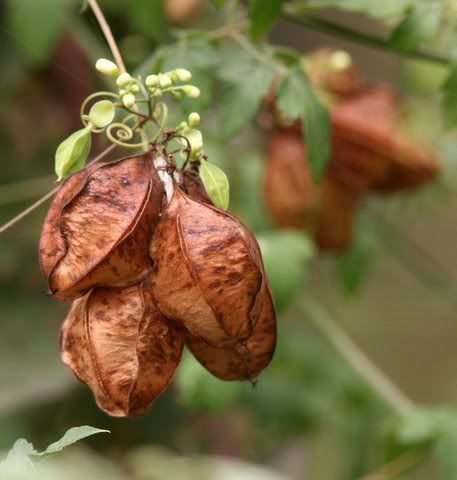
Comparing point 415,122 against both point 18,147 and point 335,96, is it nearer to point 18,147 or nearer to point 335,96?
point 335,96

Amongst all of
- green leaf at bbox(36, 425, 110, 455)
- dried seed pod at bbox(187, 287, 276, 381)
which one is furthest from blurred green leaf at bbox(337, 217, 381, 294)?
green leaf at bbox(36, 425, 110, 455)

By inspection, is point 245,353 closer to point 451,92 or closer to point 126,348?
point 126,348

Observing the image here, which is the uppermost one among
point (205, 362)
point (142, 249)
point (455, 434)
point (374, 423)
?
point (142, 249)

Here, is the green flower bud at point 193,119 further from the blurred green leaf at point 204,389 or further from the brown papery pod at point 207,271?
the blurred green leaf at point 204,389

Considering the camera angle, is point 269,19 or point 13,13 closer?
point 269,19

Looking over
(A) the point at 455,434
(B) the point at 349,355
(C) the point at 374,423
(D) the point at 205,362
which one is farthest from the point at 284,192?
(D) the point at 205,362

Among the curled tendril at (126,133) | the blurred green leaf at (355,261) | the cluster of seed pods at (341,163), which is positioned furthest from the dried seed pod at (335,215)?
the curled tendril at (126,133)
